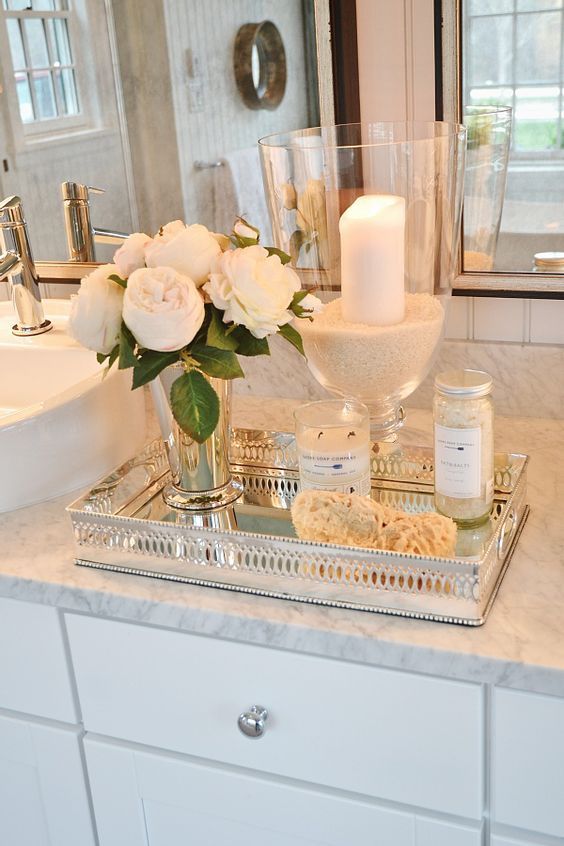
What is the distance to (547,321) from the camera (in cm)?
125

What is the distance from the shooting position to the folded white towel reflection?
1.32 meters

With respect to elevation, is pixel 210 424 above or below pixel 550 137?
below

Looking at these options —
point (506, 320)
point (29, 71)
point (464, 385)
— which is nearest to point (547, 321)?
point (506, 320)

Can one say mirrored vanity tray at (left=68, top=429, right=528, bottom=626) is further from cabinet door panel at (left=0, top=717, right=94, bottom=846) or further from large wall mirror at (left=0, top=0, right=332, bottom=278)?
large wall mirror at (left=0, top=0, right=332, bottom=278)

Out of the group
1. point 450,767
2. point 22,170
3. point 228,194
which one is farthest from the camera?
point 22,170

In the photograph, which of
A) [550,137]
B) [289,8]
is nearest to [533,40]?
[550,137]

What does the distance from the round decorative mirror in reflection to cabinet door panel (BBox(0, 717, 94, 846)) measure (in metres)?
0.81

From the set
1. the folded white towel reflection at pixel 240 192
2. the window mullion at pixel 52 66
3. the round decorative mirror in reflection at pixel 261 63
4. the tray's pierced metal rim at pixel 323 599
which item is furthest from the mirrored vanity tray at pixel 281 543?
the window mullion at pixel 52 66

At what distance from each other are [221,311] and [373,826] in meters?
0.51

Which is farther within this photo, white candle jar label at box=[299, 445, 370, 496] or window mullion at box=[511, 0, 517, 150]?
window mullion at box=[511, 0, 517, 150]

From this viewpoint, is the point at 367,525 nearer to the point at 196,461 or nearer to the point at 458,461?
the point at 458,461

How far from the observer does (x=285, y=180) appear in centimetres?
109

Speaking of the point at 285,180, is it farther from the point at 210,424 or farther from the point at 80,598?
the point at 80,598

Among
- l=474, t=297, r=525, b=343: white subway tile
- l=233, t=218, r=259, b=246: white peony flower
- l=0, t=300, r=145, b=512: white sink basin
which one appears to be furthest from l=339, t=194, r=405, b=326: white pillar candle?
l=0, t=300, r=145, b=512: white sink basin
